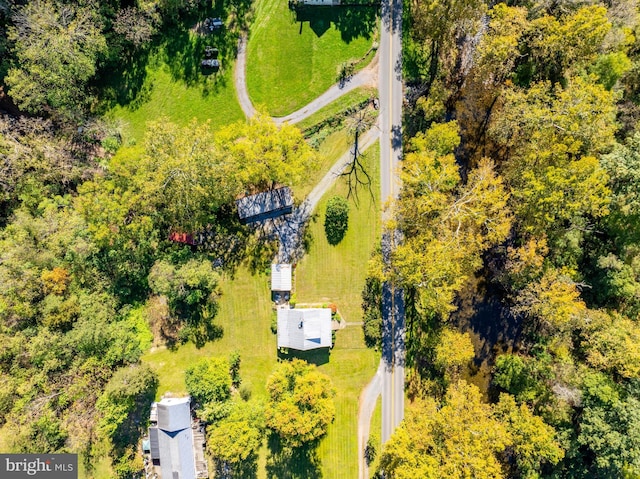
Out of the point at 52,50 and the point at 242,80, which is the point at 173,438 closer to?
the point at 242,80

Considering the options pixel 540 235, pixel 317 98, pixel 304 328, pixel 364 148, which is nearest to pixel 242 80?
pixel 317 98

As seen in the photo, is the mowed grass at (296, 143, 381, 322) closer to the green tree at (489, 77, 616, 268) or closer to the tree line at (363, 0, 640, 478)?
the tree line at (363, 0, 640, 478)

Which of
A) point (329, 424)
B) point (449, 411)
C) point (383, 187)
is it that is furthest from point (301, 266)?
point (449, 411)

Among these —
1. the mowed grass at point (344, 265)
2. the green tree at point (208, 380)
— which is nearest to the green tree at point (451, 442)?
the mowed grass at point (344, 265)

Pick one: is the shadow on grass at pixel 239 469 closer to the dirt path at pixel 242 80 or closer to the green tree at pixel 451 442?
the green tree at pixel 451 442

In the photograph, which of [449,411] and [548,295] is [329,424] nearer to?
[449,411]

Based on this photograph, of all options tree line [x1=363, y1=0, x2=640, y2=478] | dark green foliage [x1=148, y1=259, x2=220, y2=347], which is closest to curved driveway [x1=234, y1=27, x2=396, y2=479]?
tree line [x1=363, y1=0, x2=640, y2=478]
